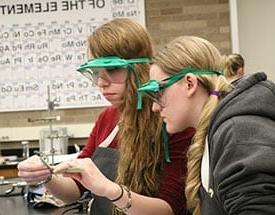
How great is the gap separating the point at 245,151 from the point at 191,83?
30 cm

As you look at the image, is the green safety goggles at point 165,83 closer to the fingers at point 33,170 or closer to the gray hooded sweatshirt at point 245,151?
the gray hooded sweatshirt at point 245,151

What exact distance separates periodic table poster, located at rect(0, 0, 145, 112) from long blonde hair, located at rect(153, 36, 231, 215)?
3.39 m

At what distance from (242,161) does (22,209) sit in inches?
49.3

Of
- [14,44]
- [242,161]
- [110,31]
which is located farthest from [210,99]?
[14,44]

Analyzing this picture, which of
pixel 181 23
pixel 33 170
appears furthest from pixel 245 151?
pixel 181 23

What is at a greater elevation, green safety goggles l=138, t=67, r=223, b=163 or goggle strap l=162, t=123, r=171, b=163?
green safety goggles l=138, t=67, r=223, b=163

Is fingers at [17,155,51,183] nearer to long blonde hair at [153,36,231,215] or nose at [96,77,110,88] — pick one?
nose at [96,77,110,88]

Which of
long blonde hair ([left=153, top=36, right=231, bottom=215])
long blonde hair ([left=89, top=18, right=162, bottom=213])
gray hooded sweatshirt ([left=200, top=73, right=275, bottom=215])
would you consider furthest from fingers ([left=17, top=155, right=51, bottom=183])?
gray hooded sweatshirt ([left=200, top=73, right=275, bottom=215])

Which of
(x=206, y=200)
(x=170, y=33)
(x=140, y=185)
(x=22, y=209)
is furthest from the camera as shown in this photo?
(x=170, y=33)

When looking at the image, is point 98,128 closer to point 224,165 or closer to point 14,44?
point 224,165

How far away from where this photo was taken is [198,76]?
124cm

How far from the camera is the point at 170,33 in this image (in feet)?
15.2

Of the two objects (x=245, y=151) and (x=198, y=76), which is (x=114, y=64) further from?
(x=245, y=151)

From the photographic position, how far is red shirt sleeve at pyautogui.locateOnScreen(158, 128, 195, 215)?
56.1 inches
